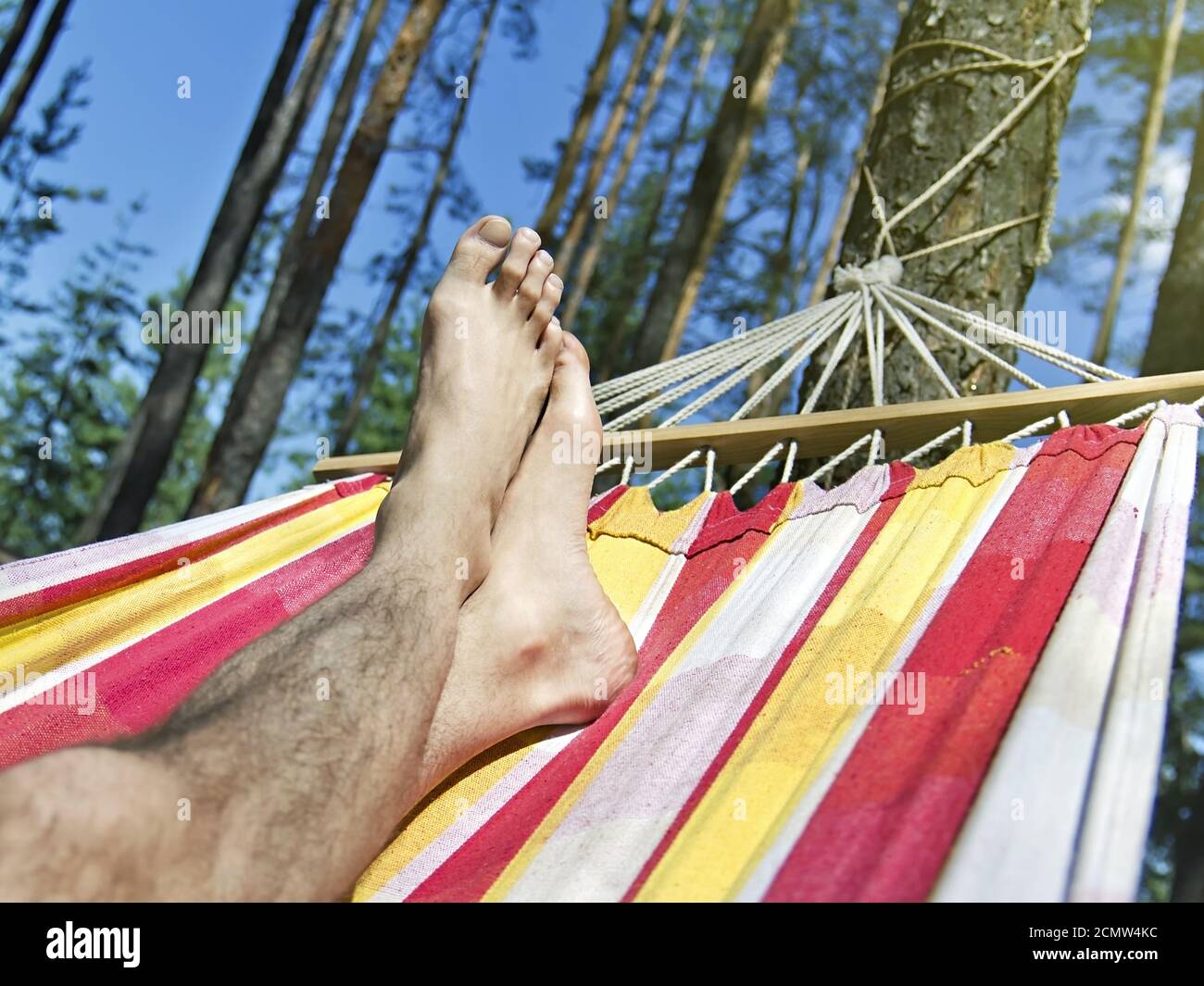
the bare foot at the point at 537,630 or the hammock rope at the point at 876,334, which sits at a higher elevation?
the hammock rope at the point at 876,334

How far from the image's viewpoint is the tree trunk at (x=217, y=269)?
409 cm

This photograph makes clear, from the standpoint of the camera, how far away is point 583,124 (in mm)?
6883

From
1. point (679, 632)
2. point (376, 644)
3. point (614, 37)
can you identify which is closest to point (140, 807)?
point (376, 644)

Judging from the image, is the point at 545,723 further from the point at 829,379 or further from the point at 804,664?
the point at 829,379

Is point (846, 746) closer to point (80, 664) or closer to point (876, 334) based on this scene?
point (80, 664)

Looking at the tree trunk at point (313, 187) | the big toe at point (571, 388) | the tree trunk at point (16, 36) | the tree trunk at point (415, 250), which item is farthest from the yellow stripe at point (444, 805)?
the tree trunk at point (415, 250)

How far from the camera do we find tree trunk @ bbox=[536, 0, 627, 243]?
6477 millimetres

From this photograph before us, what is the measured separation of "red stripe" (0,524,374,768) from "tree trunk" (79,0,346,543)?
8.80 ft

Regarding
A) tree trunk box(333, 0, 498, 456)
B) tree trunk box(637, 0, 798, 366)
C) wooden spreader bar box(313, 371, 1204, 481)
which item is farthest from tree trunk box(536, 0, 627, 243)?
wooden spreader bar box(313, 371, 1204, 481)

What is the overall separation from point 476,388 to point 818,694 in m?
0.58

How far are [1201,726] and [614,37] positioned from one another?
8.56 metres

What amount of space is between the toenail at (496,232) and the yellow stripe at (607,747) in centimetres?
54

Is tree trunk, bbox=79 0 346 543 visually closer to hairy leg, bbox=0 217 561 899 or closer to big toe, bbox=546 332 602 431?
big toe, bbox=546 332 602 431

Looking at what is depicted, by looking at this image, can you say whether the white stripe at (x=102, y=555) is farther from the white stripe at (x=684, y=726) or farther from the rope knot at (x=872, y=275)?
the rope knot at (x=872, y=275)
